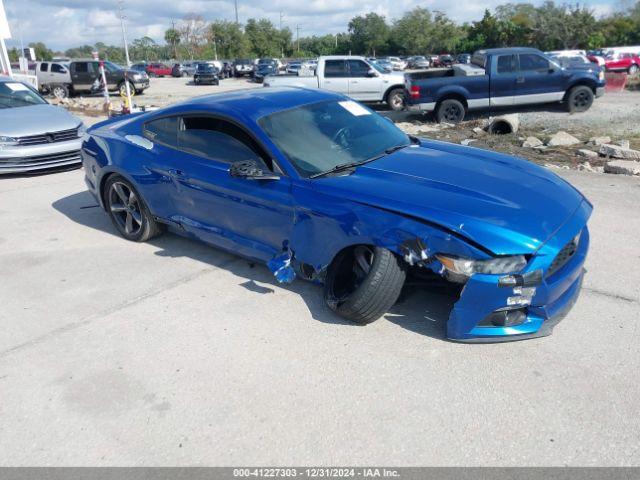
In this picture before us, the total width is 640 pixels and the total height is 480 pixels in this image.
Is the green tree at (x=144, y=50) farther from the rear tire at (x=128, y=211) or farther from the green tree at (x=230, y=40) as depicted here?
the rear tire at (x=128, y=211)

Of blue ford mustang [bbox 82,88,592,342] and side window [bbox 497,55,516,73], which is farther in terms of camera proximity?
side window [bbox 497,55,516,73]

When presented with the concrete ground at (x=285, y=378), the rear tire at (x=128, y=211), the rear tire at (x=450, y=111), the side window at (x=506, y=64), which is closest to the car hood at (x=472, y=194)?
the concrete ground at (x=285, y=378)

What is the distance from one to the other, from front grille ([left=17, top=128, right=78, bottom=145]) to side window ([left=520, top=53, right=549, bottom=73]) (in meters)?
10.6

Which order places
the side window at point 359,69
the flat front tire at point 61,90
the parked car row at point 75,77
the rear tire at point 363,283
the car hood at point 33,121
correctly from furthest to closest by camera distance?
the parked car row at point 75,77 < the flat front tire at point 61,90 < the side window at point 359,69 < the car hood at point 33,121 < the rear tire at point 363,283

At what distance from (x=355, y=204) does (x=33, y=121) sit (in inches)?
294

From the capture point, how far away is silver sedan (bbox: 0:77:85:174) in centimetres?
820

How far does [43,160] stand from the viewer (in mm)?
8445

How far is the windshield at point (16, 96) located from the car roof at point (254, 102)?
603 centimetres

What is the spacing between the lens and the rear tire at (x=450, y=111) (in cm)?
1288

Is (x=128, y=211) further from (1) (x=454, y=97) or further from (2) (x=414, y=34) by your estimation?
(2) (x=414, y=34)

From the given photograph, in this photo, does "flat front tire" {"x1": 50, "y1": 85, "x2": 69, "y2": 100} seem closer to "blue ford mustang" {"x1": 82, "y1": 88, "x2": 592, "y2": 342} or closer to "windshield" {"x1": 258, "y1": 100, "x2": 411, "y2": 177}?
"blue ford mustang" {"x1": 82, "y1": 88, "x2": 592, "y2": 342}

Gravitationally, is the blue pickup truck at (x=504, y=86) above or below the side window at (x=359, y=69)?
below

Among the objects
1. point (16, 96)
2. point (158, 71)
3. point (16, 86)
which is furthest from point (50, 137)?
point (158, 71)

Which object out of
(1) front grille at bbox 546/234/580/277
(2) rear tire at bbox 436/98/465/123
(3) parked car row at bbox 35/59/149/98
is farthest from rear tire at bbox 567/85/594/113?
(3) parked car row at bbox 35/59/149/98
